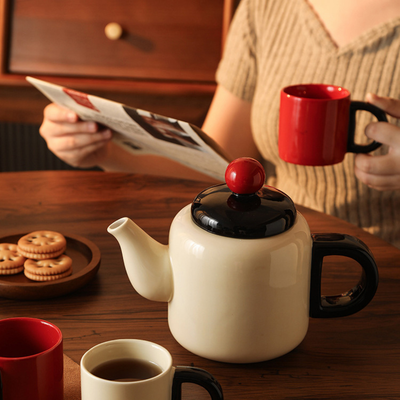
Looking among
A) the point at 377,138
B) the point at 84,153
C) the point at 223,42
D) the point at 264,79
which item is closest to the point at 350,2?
the point at 264,79

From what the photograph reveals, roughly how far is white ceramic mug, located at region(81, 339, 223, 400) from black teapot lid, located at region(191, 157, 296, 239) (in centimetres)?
12

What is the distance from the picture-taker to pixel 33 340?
1.30 ft

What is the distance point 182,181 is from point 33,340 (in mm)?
578

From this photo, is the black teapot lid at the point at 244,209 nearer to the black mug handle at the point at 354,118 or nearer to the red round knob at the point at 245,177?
the red round knob at the point at 245,177

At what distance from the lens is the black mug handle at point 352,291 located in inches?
18.4

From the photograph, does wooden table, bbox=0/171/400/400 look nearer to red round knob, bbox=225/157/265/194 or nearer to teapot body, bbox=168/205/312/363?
teapot body, bbox=168/205/312/363

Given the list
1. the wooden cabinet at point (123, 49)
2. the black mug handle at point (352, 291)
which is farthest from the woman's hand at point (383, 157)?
the wooden cabinet at point (123, 49)

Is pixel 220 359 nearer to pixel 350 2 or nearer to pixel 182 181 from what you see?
pixel 182 181

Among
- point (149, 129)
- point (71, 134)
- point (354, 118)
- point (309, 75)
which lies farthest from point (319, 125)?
point (71, 134)

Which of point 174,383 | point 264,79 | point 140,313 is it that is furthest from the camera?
point 264,79

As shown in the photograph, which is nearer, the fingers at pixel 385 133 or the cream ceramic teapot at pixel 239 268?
the cream ceramic teapot at pixel 239 268

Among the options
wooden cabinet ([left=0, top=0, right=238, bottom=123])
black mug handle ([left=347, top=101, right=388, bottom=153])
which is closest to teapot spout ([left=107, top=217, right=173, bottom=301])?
black mug handle ([left=347, top=101, right=388, bottom=153])

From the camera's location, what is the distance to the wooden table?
1.47 ft

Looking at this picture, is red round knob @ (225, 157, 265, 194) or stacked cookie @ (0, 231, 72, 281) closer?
red round knob @ (225, 157, 265, 194)
